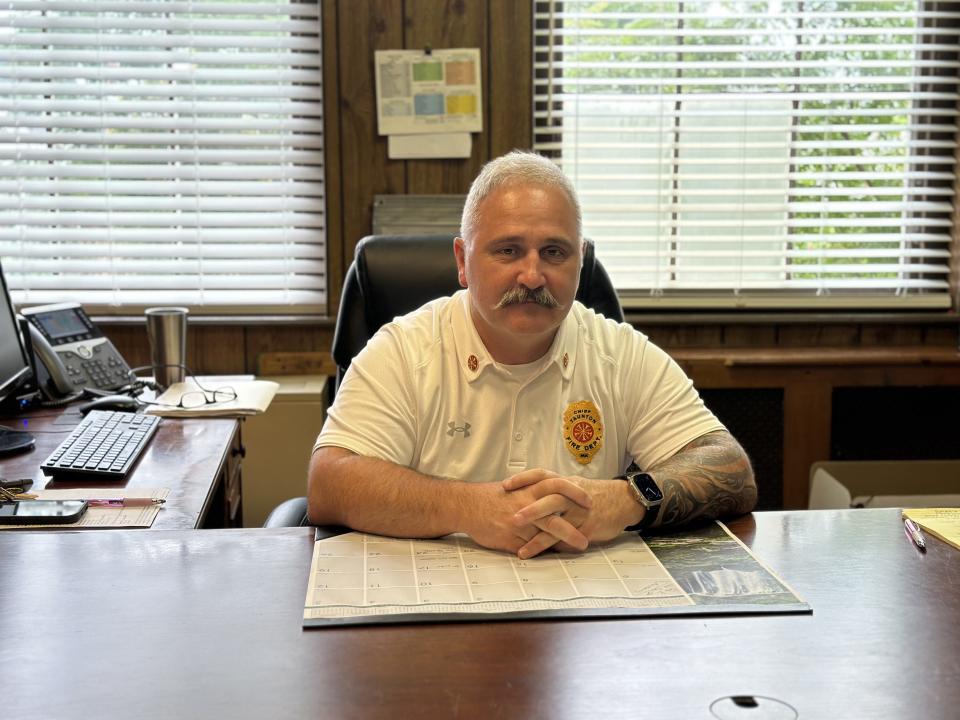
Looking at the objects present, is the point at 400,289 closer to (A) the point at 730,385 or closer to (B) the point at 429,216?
(B) the point at 429,216

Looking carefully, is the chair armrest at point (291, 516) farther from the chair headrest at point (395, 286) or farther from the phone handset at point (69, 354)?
the phone handset at point (69, 354)

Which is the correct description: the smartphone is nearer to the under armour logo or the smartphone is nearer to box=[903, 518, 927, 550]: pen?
the under armour logo

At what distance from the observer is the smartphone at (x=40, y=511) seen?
1527mm

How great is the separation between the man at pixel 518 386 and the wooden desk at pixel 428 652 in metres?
→ 0.32

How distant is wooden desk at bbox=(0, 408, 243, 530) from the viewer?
169 cm

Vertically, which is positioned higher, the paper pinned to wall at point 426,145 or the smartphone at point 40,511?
the paper pinned to wall at point 426,145

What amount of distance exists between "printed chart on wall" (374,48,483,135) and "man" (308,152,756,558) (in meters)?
1.48

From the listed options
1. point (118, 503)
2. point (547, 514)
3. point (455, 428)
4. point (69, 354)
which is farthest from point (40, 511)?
point (69, 354)

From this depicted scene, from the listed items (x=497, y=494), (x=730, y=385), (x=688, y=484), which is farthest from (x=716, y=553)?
(x=730, y=385)

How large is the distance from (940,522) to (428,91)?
7.45 feet

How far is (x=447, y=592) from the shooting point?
1.19 metres

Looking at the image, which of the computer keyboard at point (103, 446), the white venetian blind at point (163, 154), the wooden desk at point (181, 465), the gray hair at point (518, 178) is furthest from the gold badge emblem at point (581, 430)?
the white venetian blind at point (163, 154)

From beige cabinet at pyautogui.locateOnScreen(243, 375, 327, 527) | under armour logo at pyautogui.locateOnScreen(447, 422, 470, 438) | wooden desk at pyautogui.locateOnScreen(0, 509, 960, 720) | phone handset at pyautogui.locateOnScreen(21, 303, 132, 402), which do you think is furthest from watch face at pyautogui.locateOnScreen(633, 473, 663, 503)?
beige cabinet at pyautogui.locateOnScreen(243, 375, 327, 527)

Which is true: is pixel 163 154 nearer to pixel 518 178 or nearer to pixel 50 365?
pixel 50 365
